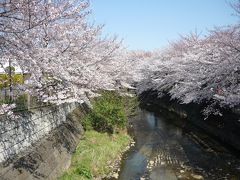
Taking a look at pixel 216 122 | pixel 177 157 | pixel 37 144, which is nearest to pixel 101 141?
pixel 177 157

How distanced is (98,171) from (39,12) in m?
9.42

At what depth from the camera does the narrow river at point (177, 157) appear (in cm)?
1817

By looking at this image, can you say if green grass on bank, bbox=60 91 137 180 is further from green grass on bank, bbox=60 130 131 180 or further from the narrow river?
the narrow river

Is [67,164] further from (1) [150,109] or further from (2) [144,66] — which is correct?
(2) [144,66]

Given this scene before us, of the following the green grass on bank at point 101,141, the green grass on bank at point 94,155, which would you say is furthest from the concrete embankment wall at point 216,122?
the green grass on bank at point 94,155

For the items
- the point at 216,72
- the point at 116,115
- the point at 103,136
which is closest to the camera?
the point at 216,72

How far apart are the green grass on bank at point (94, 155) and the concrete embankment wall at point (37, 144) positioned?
433mm

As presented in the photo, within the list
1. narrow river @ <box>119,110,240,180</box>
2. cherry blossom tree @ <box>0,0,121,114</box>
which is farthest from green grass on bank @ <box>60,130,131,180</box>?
cherry blossom tree @ <box>0,0,121,114</box>

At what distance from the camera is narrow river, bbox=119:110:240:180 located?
1817cm

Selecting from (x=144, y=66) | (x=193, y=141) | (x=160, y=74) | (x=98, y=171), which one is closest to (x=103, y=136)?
(x=98, y=171)

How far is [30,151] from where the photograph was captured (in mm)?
13625

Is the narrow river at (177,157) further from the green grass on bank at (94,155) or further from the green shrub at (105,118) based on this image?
the green shrub at (105,118)

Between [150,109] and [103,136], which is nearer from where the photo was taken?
[103,136]

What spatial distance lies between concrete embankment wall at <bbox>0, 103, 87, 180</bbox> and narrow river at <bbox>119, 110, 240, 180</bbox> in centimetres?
356
